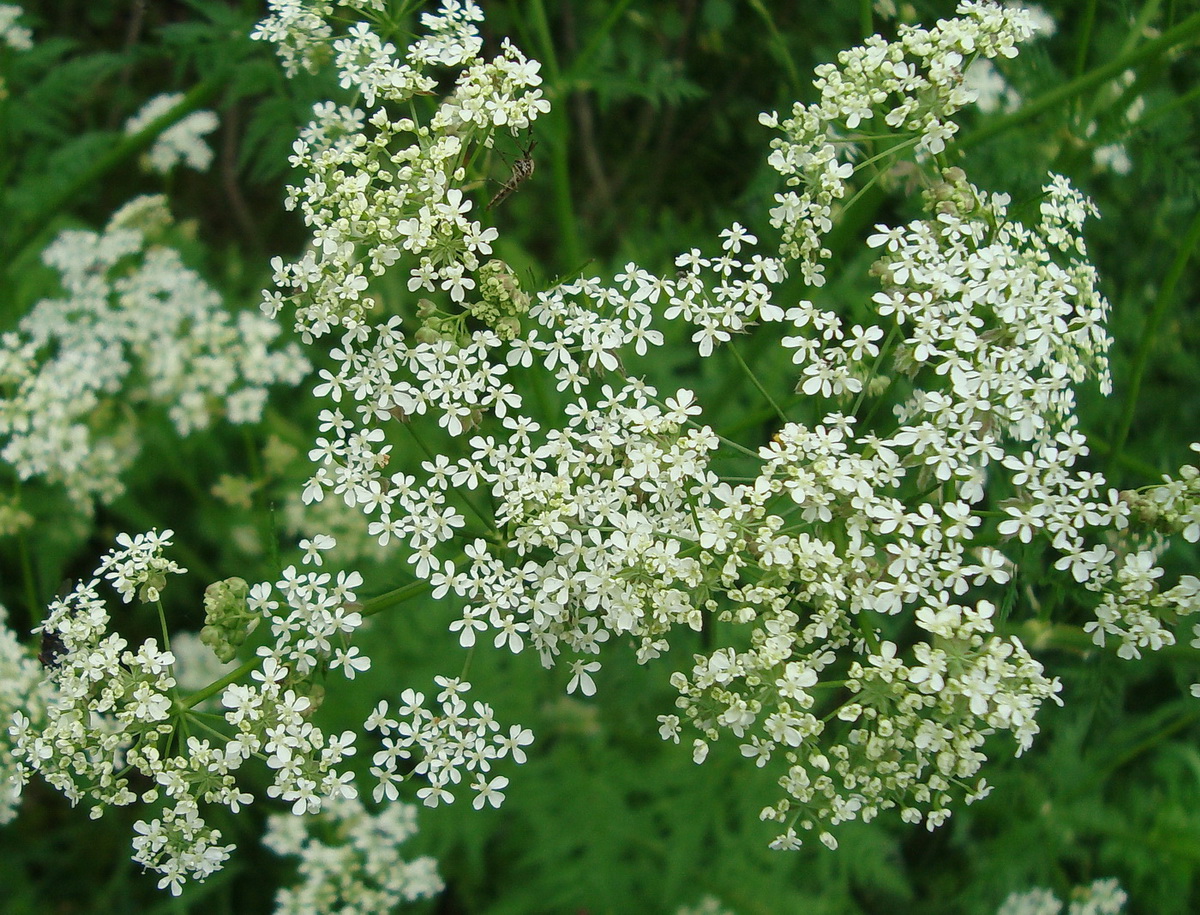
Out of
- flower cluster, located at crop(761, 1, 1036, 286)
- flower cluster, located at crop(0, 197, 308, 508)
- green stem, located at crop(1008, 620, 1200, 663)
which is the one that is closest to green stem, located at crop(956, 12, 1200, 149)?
flower cluster, located at crop(761, 1, 1036, 286)

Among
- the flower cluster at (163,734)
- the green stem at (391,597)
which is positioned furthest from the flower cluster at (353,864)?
the green stem at (391,597)

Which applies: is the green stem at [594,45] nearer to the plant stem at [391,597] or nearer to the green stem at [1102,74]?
the green stem at [1102,74]

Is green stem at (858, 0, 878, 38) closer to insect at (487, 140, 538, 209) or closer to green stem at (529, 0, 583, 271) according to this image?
→ green stem at (529, 0, 583, 271)

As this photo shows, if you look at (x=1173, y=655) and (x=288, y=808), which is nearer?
(x=1173, y=655)

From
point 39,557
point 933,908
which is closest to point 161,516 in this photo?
point 39,557

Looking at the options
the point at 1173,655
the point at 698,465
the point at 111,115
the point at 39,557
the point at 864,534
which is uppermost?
the point at 111,115

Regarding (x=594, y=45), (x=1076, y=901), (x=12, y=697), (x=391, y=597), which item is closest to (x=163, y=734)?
(x=391, y=597)

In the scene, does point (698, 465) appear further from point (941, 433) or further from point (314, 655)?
point (314, 655)
